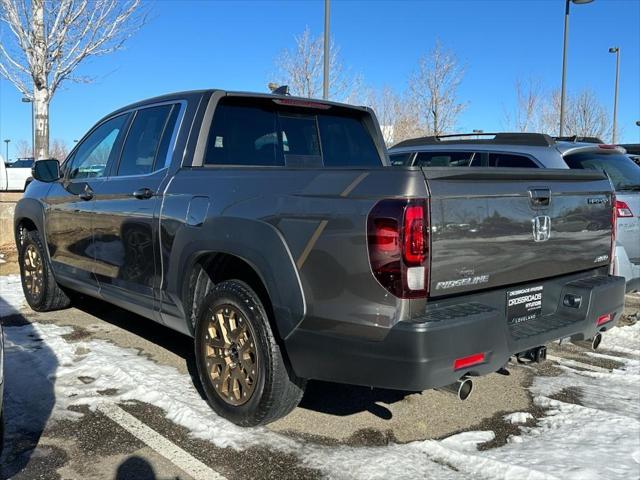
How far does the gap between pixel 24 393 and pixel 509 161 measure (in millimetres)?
5054

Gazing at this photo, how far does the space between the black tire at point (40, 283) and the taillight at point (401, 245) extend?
4.23 m

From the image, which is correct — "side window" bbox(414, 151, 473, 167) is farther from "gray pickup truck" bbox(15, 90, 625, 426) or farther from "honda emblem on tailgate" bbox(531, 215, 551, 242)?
"honda emblem on tailgate" bbox(531, 215, 551, 242)

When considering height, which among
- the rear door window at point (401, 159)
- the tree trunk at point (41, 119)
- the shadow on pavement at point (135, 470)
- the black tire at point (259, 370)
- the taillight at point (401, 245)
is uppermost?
the tree trunk at point (41, 119)

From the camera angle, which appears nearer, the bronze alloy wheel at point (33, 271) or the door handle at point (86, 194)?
the door handle at point (86, 194)

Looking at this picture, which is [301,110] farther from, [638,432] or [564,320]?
[638,432]

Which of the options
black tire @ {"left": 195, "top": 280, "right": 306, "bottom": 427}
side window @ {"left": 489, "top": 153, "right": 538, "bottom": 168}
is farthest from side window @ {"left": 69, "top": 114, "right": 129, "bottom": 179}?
side window @ {"left": 489, "top": 153, "right": 538, "bottom": 168}

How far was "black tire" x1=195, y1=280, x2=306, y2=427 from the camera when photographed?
3271mm

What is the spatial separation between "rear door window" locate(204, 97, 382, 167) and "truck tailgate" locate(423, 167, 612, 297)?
1.75m

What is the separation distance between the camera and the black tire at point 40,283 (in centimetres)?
597

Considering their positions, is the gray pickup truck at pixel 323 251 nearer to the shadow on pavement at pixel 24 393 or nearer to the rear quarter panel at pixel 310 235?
the rear quarter panel at pixel 310 235

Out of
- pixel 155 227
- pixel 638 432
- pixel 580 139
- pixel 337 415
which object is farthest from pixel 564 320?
pixel 580 139

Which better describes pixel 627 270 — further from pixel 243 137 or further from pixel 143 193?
pixel 143 193

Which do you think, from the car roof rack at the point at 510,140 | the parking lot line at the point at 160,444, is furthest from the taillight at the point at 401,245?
the car roof rack at the point at 510,140

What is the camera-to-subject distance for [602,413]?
12.8 ft
